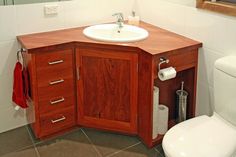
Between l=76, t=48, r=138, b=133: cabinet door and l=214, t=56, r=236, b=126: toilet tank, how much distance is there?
0.57m

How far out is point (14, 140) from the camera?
2.43 metres

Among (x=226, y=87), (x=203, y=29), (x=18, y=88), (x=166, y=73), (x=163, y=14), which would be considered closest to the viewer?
(x=226, y=87)

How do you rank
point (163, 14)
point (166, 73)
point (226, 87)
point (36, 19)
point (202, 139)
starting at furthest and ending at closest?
point (163, 14), point (36, 19), point (166, 73), point (226, 87), point (202, 139)

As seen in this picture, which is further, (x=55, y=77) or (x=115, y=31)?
(x=115, y=31)

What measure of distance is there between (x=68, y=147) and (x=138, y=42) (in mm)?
957

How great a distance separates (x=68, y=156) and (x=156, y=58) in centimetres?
96

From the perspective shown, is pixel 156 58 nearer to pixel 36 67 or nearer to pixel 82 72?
pixel 82 72

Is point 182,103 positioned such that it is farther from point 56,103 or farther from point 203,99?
point 56,103

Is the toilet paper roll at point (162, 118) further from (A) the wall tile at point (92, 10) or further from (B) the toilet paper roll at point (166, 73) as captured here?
(A) the wall tile at point (92, 10)

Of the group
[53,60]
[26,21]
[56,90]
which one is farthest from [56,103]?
[26,21]

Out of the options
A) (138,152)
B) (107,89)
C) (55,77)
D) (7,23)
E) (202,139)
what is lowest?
(138,152)

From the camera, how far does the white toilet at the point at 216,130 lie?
1672 mm

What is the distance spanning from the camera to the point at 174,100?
2.51 meters

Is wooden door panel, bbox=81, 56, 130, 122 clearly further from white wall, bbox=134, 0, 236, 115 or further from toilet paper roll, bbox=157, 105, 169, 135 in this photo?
white wall, bbox=134, 0, 236, 115
